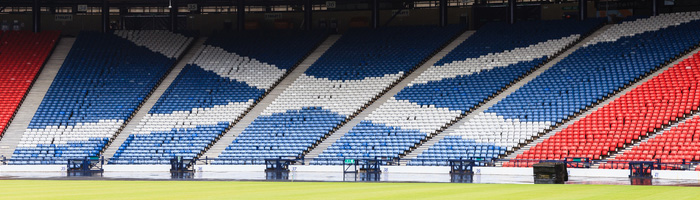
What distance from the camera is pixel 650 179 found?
30656 millimetres

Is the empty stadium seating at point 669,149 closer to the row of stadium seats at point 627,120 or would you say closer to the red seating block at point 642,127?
the red seating block at point 642,127

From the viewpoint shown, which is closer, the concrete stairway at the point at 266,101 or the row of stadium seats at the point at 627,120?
the row of stadium seats at the point at 627,120

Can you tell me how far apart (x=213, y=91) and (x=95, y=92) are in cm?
661

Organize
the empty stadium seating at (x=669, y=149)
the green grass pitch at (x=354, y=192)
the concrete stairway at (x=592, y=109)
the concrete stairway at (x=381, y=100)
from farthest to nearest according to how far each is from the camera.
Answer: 1. the concrete stairway at (x=381, y=100)
2. the concrete stairway at (x=592, y=109)
3. the empty stadium seating at (x=669, y=149)
4. the green grass pitch at (x=354, y=192)

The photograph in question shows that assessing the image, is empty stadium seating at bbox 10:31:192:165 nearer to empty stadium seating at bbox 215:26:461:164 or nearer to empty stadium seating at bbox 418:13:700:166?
empty stadium seating at bbox 215:26:461:164

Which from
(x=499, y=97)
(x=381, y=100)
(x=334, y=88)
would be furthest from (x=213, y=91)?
(x=499, y=97)

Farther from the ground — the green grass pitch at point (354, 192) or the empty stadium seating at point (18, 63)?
the empty stadium seating at point (18, 63)

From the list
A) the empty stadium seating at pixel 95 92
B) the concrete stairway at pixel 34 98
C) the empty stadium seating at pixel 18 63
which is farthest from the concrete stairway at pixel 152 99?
the empty stadium seating at pixel 18 63

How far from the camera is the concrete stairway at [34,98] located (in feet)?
146

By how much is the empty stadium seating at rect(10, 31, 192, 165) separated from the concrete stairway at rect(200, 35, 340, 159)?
5.76 meters

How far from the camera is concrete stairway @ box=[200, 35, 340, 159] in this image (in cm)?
4345

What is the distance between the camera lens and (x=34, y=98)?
49219 millimetres

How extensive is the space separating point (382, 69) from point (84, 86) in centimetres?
1681

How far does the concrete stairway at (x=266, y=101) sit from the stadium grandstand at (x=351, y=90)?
0.14 m
